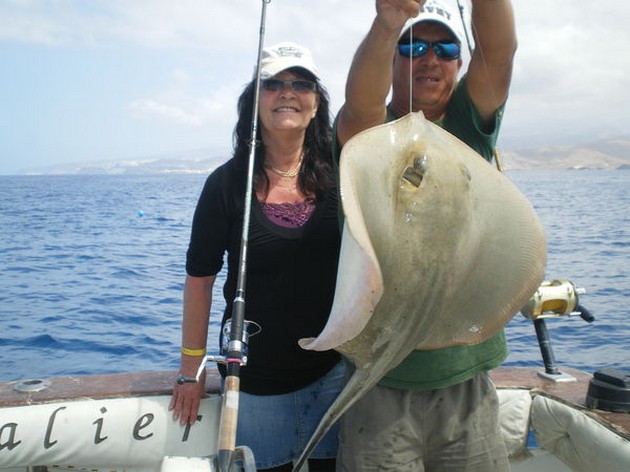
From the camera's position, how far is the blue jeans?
2.75m

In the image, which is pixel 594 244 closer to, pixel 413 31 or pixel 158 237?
pixel 158 237

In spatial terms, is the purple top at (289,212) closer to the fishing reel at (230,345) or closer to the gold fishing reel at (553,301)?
the fishing reel at (230,345)

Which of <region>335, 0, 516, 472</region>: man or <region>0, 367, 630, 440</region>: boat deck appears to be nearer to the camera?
<region>335, 0, 516, 472</region>: man

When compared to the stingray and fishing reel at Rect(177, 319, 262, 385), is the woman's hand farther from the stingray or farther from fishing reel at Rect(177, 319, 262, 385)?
the stingray

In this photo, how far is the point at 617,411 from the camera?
2951 millimetres

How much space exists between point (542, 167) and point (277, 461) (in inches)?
6821

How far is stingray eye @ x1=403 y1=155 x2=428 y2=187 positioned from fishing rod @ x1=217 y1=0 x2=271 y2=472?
37.5 inches

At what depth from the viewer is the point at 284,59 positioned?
277 cm

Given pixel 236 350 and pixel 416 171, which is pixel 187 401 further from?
pixel 416 171

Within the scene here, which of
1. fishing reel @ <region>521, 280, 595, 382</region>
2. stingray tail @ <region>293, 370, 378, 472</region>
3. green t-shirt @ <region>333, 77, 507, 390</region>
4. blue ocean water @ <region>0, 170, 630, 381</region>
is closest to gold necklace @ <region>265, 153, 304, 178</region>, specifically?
green t-shirt @ <region>333, 77, 507, 390</region>

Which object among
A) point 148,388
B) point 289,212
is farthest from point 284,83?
point 148,388

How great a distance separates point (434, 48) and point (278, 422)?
1828 millimetres

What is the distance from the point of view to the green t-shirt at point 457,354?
230 centimetres

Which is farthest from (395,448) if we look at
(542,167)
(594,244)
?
(542,167)
